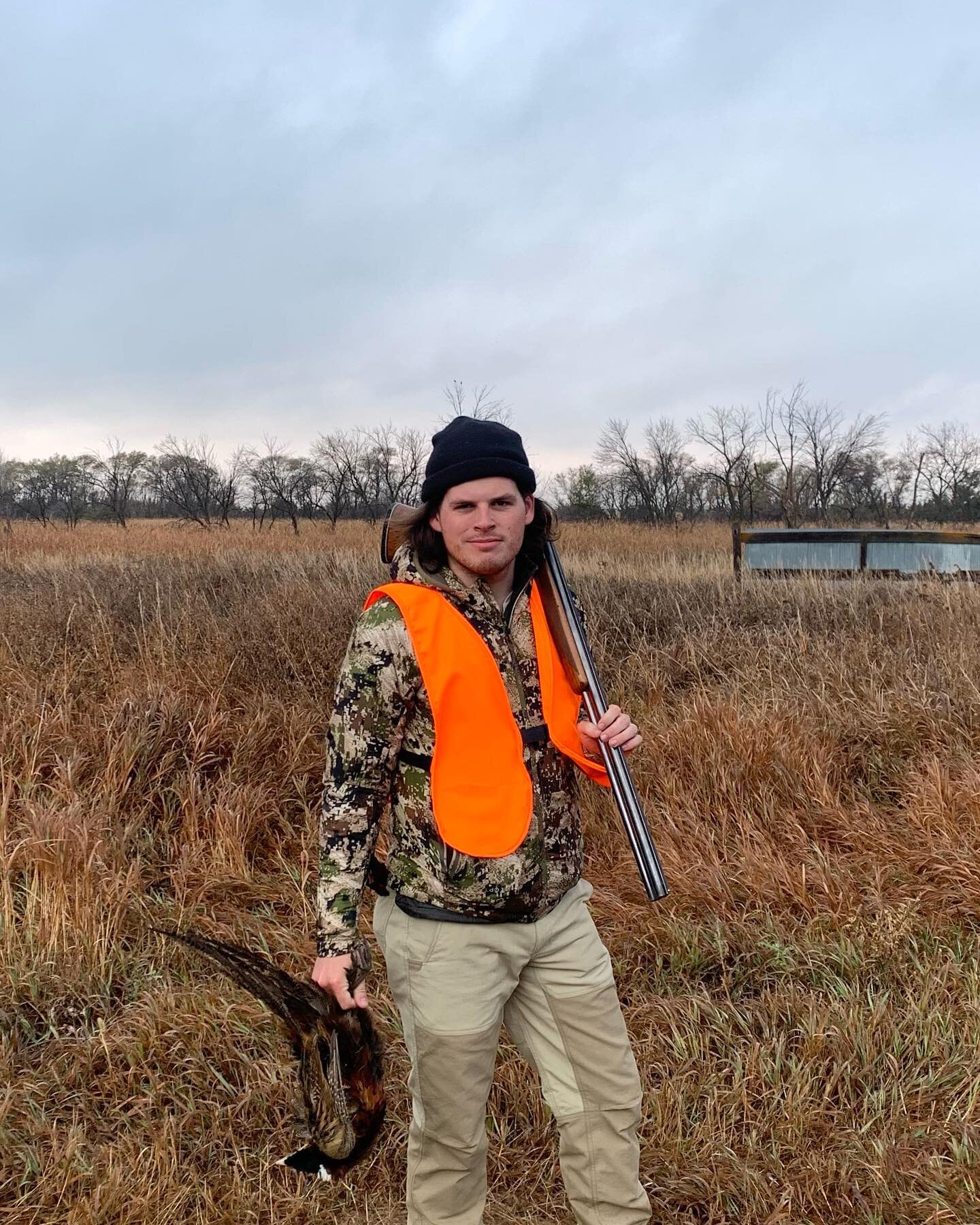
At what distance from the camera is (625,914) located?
130 inches

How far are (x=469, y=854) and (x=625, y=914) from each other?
194 centimetres

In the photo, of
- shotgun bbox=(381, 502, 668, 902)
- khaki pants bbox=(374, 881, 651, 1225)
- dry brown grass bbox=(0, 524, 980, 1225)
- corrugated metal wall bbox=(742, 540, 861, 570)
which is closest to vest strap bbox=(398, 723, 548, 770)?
shotgun bbox=(381, 502, 668, 902)

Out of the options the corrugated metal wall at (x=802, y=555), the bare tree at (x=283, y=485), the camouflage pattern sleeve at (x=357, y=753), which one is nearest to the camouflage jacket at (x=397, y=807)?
the camouflage pattern sleeve at (x=357, y=753)

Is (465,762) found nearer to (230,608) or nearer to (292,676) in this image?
(292,676)

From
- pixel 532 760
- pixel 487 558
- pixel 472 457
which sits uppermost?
pixel 472 457

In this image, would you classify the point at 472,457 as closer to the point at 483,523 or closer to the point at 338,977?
the point at 483,523

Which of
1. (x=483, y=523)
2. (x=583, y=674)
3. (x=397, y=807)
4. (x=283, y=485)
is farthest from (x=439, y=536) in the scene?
(x=283, y=485)

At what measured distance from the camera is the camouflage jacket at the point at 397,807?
163 centimetres

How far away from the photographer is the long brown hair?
178 cm

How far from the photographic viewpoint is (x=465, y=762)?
5.41ft

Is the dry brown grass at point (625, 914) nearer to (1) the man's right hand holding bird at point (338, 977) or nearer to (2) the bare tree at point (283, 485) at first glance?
(1) the man's right hand holding bird at point (338, 977)

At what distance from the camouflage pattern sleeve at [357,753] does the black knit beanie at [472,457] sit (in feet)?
0.99

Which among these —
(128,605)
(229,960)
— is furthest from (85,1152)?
(128,605)

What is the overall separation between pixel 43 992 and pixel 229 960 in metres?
1.67
